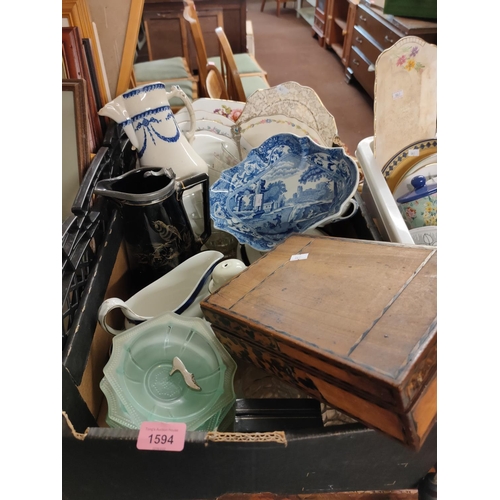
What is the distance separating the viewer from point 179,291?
0.76 metres

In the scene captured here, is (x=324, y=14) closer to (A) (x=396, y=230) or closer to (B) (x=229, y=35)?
(B) (x=229, y=35)

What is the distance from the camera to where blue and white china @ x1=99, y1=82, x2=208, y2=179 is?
788mm

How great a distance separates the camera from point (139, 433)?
49cm

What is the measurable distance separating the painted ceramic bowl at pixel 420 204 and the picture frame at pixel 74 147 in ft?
2.09

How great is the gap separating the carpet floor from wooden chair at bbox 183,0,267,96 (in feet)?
2.32

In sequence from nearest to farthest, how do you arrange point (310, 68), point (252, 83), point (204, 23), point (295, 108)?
1. point (295, 108)
2. point (252, 83)
3. point (204, 23)
4. point (310, 68)

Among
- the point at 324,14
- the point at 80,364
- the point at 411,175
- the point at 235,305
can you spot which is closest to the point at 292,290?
the point at 235,305

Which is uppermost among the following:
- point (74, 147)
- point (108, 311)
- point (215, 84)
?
point (215, 84)

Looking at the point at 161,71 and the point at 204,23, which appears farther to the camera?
the point at 204,23

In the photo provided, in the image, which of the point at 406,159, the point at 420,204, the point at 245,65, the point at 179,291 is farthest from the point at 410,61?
the point at 245,65

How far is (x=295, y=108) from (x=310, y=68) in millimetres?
2939

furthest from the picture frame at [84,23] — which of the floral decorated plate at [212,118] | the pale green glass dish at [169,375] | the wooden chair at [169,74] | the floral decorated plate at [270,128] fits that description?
the wooden chair at [169,74]

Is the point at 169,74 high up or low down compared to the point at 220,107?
up

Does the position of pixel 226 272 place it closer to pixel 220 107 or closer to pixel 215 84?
pixel 220 107
